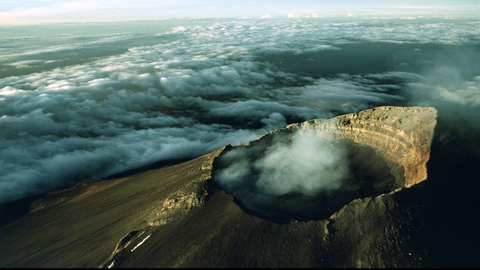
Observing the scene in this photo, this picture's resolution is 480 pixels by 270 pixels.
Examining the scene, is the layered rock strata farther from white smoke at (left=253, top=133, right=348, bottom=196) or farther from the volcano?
white smoke at (left=253, top=133, right=348, bottom=196)

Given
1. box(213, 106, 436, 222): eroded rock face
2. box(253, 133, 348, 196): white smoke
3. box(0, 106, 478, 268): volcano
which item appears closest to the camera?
box(0, 106, 478, 268): volcano

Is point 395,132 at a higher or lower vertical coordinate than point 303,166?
higher

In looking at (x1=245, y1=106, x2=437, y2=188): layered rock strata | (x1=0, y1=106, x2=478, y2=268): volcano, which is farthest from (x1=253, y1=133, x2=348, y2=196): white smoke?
(x1=245, y1=106, x2=437, y2=188): layered rock strata

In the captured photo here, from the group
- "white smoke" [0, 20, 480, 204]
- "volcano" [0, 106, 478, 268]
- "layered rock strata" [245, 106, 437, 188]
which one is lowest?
"white smoke" [0, 20, 480, 204]

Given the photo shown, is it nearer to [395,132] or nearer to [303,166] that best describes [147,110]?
[303,166]

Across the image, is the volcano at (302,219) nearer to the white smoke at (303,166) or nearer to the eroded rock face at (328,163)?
the eroded rock face at (328,163)

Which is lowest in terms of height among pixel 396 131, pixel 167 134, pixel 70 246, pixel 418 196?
pixel 167 134

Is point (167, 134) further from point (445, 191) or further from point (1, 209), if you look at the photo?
point (445, 191)

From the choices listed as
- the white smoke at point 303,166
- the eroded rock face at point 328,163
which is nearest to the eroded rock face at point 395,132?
the eroded rock face at point 328,163

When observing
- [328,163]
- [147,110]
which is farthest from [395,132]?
[147,110]

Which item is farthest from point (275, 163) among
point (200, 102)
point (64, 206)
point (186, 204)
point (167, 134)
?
point (200, 102)

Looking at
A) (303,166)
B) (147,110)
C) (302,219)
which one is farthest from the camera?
(147,110)
